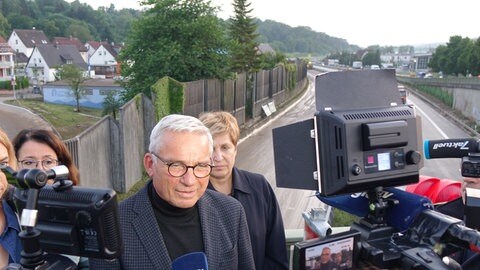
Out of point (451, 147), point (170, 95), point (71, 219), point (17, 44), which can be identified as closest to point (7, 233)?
point (71, 219)

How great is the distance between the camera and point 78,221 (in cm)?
141

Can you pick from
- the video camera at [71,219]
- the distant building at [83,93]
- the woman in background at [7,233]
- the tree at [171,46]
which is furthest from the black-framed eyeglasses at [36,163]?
the distant building at [83,93]

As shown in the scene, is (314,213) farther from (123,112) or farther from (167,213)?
(123,112)

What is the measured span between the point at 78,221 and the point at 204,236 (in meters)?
0.93

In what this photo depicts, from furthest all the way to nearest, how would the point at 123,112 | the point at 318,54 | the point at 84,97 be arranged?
the point at 318,54 < the point at 84,97 < the point at 123,112

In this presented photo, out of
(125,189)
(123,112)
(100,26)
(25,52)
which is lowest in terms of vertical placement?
(125,189)

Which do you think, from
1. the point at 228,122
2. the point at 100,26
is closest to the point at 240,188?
the point at 228,122

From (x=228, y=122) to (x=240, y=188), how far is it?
1.47 feet

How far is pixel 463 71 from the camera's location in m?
55.2

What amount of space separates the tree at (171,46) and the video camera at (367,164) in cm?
1605

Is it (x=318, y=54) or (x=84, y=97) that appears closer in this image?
(x=84, y=97)

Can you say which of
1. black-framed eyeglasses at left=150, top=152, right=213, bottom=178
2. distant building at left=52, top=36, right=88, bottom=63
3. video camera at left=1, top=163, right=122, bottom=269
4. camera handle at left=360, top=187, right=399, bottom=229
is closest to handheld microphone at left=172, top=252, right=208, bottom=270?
video camera at left=1, top=163, right=122, bottom=269

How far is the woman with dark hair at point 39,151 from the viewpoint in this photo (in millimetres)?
3092

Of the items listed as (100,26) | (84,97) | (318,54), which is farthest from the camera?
(318,54)
